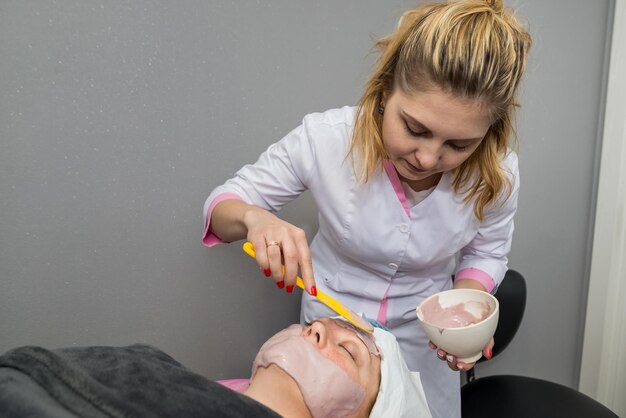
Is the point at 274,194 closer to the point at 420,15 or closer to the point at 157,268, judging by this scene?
the point at 157,268

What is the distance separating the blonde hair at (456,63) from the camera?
96 centimetres

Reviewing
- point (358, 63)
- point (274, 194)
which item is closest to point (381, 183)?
point (274, 194)

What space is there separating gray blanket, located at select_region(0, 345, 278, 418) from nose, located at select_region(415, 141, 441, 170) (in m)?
0.55

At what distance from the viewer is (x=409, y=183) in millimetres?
1258

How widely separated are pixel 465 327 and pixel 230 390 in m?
0.46

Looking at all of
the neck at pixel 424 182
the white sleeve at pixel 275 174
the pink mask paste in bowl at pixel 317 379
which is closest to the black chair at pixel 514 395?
the neck at pixel 424 182

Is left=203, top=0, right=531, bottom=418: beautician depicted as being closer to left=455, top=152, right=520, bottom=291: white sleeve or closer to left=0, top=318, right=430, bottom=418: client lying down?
left=455, top=152, right=520, bottom=291: white sleeve

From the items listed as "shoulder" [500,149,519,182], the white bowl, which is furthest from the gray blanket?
"shoulder" [500,149,519,182]

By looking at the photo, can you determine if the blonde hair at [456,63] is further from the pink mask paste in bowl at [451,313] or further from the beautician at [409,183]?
the pink mask paste in bowl at [451,313]

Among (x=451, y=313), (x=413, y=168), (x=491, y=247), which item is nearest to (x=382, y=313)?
(x=451, y=313)

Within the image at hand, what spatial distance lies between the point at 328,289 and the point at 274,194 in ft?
1.05

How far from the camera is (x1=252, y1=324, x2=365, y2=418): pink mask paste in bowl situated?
100 cm

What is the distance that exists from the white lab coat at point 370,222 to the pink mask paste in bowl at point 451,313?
16cm

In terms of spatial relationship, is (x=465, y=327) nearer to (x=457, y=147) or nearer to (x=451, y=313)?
(x=451, y=313)
